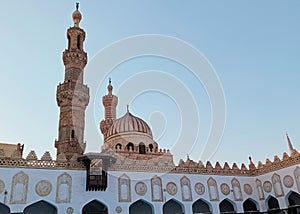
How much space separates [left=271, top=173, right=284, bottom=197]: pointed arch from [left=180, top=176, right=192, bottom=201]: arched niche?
519 centimetres

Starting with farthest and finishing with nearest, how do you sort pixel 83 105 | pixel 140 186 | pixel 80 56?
pixel 80 56 < pixel 83 105 < pixel 140 186

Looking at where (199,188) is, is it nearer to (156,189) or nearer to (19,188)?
(156,189)

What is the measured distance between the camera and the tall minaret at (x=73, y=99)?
20.4 meters

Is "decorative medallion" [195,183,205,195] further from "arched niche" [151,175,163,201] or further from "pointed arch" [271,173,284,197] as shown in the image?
"pointed arch" [271,173,284,197]

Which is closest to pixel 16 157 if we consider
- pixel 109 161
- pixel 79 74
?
pixel 109 161

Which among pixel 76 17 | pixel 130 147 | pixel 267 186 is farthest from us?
pixel 76 17

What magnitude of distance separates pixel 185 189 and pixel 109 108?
58.3 ft

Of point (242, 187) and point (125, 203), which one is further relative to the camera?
point (242, 187)

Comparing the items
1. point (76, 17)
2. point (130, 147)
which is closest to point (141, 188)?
point (130, 147)

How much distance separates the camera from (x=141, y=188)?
1573cm

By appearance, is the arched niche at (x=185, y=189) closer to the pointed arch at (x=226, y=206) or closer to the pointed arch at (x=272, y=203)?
the pointed arch at (x=226, y=206)

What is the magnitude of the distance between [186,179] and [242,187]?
4.14 m

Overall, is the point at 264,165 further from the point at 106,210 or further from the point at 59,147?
the point at 59,147

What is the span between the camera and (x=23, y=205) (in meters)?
12.9
